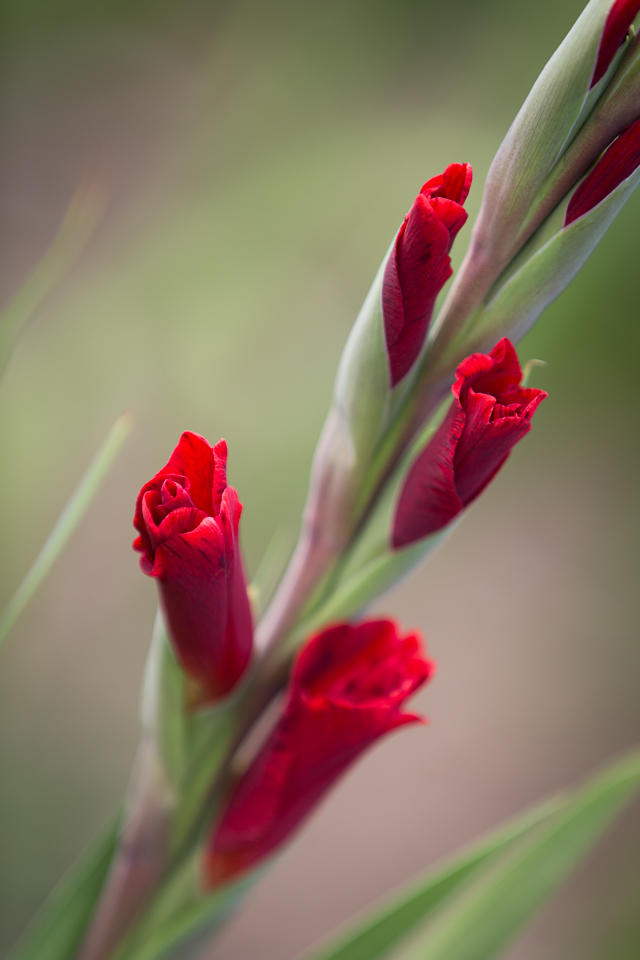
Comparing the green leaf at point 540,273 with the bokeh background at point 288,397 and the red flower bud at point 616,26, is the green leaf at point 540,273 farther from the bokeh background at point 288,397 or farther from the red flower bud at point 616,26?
the bokeh background at point 288,397

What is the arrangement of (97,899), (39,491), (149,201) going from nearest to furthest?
(97,899) → (39,491) → (149,201)

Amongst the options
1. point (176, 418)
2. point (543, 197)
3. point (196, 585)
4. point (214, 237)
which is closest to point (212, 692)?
point (196, 585)

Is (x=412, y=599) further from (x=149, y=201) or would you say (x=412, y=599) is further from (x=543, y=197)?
(x=543, y=197)

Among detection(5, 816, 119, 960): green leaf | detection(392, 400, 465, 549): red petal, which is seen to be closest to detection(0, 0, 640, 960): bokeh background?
detection(5, 816, 119, 960): green leaf

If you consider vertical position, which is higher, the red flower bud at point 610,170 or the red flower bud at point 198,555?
the red flower bud at point 610,170

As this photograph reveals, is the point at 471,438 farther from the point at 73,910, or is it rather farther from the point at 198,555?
the point at 73,910

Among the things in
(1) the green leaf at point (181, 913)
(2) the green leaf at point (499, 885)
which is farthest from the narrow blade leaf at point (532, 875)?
(1) the green leaf at point (181, 913)
